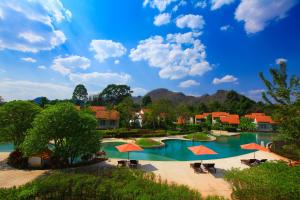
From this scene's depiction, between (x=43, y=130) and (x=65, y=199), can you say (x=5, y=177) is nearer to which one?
(x=43, y=130)

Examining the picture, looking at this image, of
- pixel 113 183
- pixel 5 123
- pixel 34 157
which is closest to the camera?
pixel 113 183

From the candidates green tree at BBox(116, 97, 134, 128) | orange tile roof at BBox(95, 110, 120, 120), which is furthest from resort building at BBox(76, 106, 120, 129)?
green tree at BBox(116, 97, 134, 128)

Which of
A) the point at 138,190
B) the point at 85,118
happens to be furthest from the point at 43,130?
the point at 138,190

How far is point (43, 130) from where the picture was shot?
1723 cm

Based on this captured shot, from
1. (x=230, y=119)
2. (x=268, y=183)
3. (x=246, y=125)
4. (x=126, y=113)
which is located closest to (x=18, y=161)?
(x=268, y=183)

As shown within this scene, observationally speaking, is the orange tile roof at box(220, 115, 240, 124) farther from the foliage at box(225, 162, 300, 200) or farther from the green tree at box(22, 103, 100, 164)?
the green tree at box(22, 103, 100, 164)

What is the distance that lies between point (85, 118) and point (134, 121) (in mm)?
42685

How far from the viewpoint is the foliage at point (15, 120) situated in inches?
810

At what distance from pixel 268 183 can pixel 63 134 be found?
14.4 m

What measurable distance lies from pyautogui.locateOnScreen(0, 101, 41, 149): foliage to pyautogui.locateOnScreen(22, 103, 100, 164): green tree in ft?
13.0

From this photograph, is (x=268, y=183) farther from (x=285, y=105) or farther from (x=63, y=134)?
(x=63, y=134)

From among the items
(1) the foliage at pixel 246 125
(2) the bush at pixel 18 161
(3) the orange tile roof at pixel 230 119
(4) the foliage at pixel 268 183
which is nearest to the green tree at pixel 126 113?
(3) the orange tile roof at pixel 230 119

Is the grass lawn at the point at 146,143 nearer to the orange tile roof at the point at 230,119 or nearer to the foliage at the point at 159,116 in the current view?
the foliage at the point at 159,116

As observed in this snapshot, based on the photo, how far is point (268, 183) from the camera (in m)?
11.3
